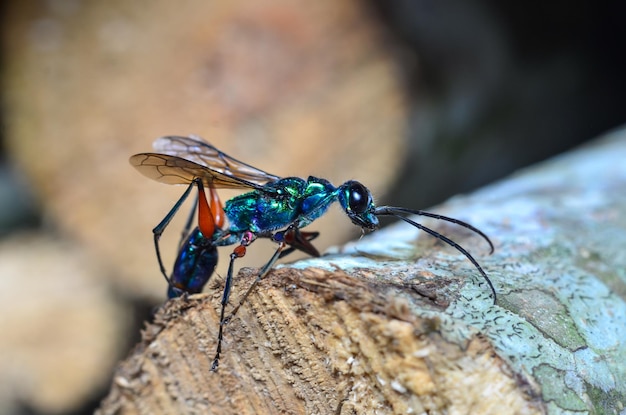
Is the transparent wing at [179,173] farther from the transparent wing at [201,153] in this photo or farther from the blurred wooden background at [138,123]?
the blurred wooden background at [138,123]

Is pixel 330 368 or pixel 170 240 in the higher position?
pixel 170 240

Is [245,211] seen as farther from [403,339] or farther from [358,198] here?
[403,339]

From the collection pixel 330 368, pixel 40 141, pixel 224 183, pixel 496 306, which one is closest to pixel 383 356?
pixel 330 368

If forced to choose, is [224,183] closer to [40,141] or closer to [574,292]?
[574,292]

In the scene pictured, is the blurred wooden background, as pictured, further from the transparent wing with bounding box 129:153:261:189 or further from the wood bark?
the wood bark

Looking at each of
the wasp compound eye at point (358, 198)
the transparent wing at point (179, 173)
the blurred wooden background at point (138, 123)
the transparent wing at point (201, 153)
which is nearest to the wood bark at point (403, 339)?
the wasp compound eye at point (358, 198)

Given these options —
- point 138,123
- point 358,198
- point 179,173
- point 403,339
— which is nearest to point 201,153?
point 179,173

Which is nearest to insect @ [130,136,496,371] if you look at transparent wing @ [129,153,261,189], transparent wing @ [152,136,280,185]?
transparent wing @ [129,153,261,189]
